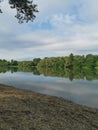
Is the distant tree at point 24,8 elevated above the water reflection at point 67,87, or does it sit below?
above

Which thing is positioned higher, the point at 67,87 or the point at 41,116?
the point at 41,116

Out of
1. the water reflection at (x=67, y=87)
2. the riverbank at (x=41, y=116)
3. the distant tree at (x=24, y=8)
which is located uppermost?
the distant tree at (x=24, y=8)

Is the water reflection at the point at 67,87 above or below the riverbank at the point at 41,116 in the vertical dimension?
below

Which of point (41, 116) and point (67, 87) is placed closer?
point (41, 116)

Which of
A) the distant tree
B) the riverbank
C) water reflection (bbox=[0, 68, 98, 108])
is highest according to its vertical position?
the distant tree

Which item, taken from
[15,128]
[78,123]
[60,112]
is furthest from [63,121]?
[15,128]

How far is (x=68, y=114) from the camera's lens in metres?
16.1

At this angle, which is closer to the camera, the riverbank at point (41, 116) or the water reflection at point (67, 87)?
the riverbank at point (41, 116)

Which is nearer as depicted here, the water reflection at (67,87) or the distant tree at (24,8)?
the distant tree at (24,8)

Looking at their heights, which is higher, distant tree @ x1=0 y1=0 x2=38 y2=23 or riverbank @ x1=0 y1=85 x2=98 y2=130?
distant tree @ x1=0 y1=0 x2=38 y2=23

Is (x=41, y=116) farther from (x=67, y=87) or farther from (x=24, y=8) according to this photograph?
(x=67, y=87)

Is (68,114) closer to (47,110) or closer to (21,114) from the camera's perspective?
(47,110)

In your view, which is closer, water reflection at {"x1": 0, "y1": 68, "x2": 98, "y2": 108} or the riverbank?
the riverbank

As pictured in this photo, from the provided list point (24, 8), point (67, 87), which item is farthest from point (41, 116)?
point (67, 87)
